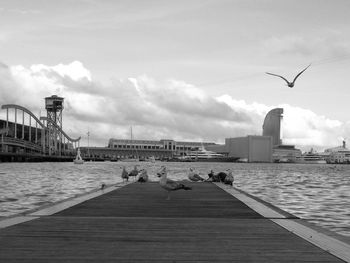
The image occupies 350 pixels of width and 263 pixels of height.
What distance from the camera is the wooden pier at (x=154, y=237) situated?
9.12 meters

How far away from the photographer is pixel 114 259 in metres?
8.87

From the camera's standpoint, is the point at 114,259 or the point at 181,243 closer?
the point at 114,259

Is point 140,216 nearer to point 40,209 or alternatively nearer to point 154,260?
point 40,209

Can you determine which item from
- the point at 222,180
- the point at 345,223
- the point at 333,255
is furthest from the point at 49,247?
the point at 222,180

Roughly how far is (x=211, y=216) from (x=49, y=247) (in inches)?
302

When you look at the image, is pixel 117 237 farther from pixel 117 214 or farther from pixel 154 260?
pixel 117 214

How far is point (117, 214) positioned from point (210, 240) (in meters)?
6.20

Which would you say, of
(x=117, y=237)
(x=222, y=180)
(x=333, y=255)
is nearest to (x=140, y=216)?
(x=117, y=237)

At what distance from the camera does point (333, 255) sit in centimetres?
929

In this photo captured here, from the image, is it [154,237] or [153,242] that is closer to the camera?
[153,242]

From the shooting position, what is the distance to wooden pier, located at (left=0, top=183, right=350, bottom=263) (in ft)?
29.9

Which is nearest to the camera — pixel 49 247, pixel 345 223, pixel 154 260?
pixel 154 260

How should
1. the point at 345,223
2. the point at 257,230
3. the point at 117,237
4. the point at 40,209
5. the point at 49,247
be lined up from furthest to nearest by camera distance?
the point at 345,223 < the point at 40,209 < the point at 257,230 < the point at 117,237 < the point at 49,247

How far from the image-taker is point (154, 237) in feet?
37.4
